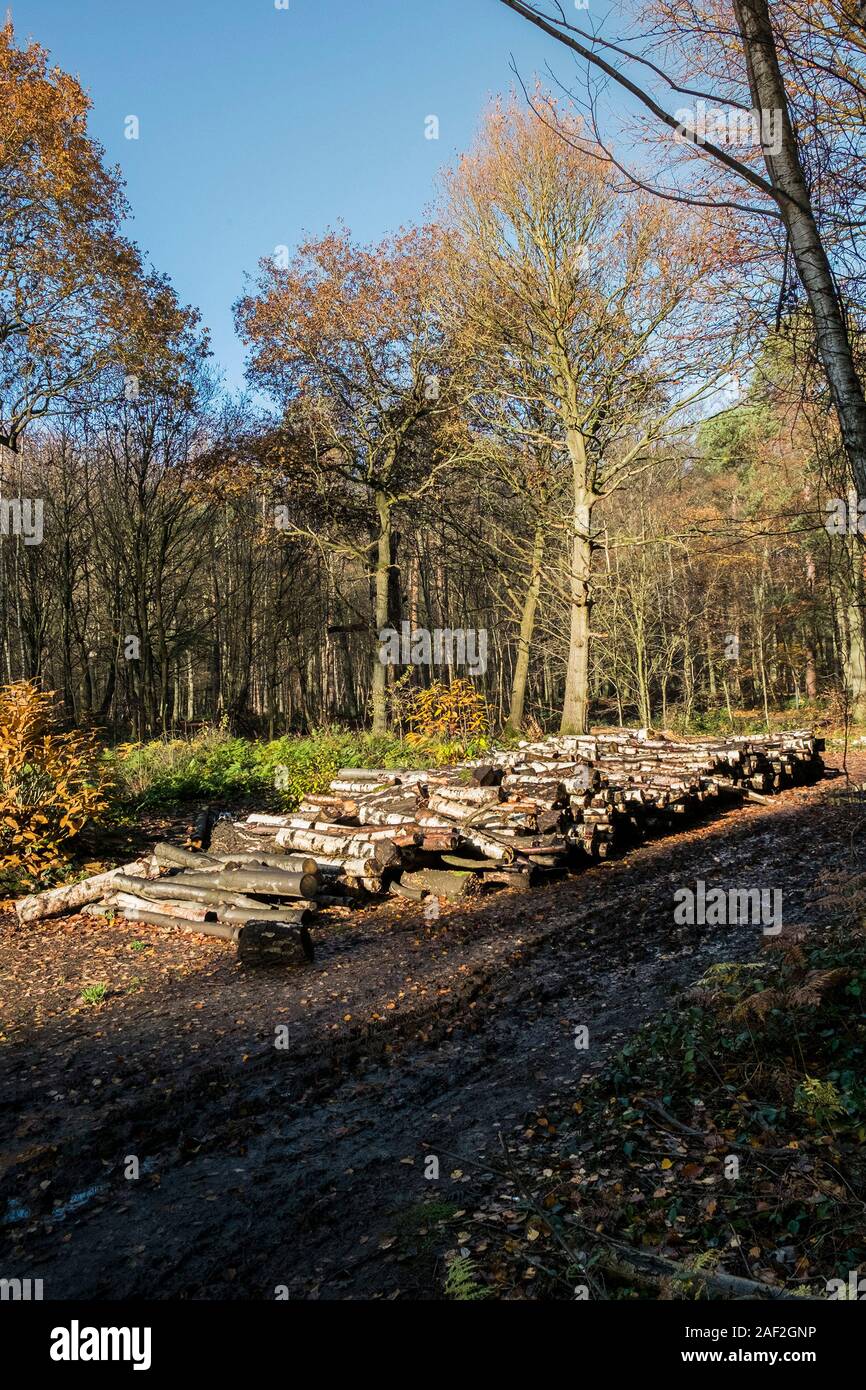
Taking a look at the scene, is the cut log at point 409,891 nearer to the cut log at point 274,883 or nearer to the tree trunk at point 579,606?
the cut log at point 274,883

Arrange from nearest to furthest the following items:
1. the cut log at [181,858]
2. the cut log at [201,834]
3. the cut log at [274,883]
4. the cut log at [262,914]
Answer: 1. the cut log at [262,914]
2. the cut log at [274,883]
3. the cut log at [181,858]
4. the cut log at [201,834]

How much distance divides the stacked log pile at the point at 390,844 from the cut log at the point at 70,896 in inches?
0.5

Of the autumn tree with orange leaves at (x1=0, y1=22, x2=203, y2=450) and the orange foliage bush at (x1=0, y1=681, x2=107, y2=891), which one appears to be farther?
the autumn tree with orange leaves at (x1=0, y1=22, x2=203, y2=450)

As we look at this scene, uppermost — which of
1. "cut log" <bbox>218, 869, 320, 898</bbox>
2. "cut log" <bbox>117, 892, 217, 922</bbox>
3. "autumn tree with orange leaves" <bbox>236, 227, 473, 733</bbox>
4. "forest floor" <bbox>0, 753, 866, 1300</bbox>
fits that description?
"autumn tree with orange leaves" <bbox>236, 227, 473, 733</bbox>

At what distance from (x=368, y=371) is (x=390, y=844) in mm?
14035

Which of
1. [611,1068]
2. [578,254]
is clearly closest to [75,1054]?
[611,1068]

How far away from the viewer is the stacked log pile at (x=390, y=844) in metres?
8.81

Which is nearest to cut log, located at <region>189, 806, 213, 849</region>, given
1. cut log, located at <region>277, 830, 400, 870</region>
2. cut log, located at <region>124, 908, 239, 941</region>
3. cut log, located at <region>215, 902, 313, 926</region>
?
cut log, located at <region>277, 830, 400, 870</region>

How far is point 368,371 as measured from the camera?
19.9 m

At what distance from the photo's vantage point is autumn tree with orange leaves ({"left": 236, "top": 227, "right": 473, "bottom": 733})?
1961 cm

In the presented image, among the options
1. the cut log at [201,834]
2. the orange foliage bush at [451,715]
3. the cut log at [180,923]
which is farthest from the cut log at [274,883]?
the orange foliage bush at [451,715]

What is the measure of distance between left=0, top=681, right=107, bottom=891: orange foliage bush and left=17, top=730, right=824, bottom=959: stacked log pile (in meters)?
0.94

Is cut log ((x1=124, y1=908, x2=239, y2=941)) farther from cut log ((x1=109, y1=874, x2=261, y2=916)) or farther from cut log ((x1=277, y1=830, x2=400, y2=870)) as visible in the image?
cut log ((x1=277, y1=830, x2=400, y2=870))

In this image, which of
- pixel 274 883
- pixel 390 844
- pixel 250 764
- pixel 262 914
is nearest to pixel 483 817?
pixel 390 844
